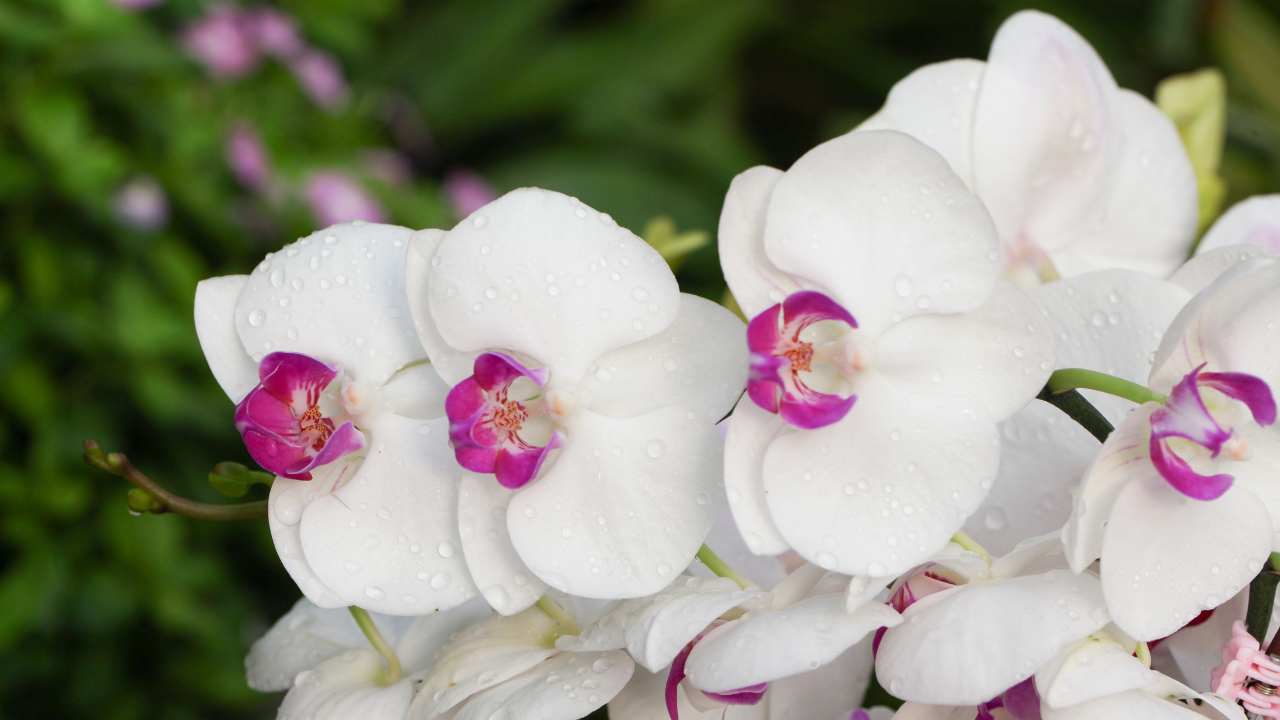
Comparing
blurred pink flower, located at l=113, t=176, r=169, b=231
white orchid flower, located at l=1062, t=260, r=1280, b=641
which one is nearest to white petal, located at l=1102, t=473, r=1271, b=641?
white orchid flower, located at l=1062, t=260, r=1280, b=641

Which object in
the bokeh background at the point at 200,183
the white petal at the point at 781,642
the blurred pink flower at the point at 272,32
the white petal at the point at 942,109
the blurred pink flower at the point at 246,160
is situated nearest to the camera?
the white petal at the point at 781,642

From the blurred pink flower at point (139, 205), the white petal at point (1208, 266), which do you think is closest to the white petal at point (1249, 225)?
the white petal at point (1208, 266)

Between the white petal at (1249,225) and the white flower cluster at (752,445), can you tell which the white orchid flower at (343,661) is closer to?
the white flower cluster at (752,445)

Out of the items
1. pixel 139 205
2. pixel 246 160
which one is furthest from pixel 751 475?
pixel 246 160

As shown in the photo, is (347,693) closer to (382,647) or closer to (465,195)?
(382,647)

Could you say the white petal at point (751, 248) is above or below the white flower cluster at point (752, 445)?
above

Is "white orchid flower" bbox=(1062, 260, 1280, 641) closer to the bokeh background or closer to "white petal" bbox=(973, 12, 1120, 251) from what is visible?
"white petal" bbox=(973, 12, 1120, 251)
